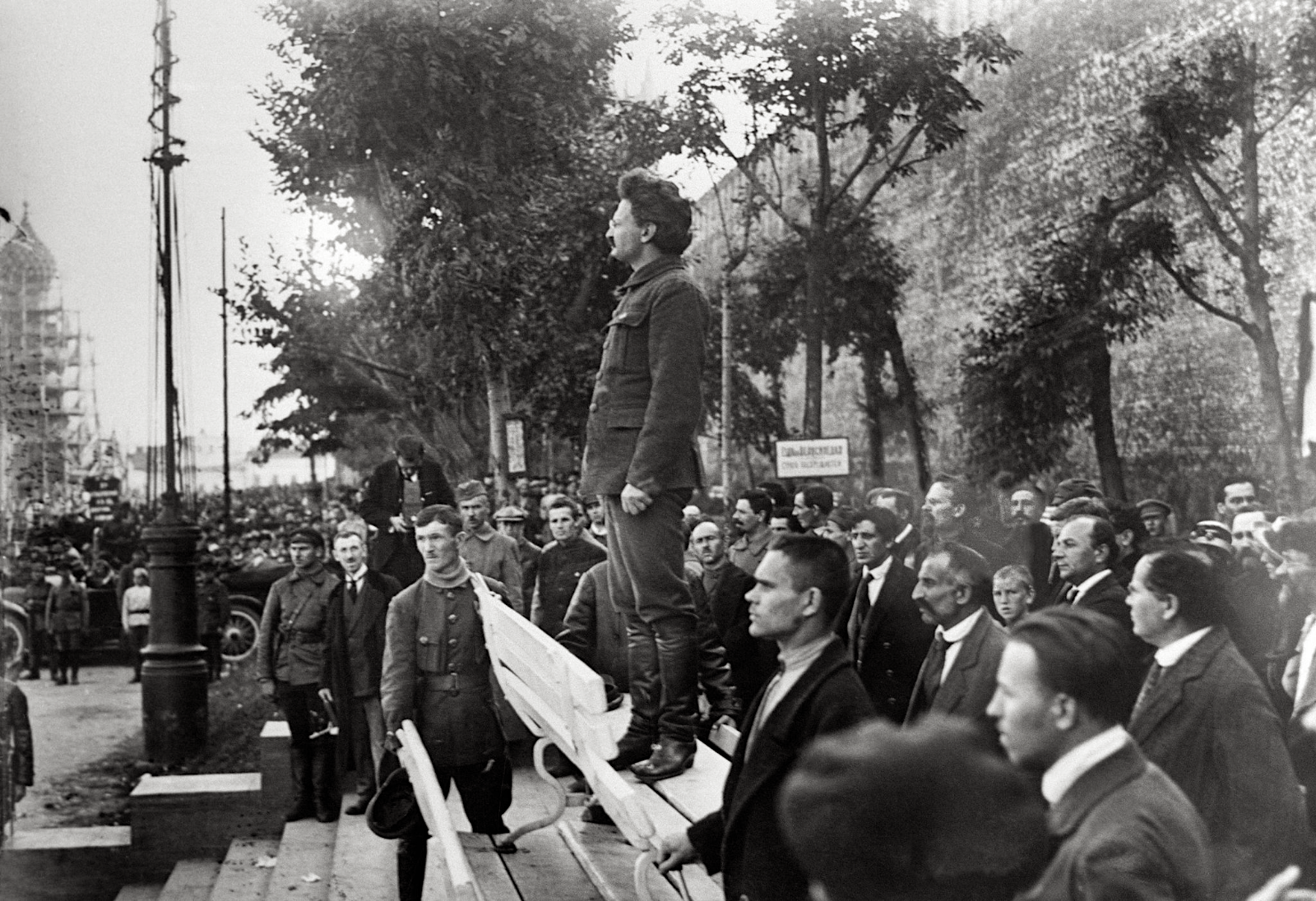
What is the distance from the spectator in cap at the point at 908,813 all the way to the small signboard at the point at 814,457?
10204 millimetres

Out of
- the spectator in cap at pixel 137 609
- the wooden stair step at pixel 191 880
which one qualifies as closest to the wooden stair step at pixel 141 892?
the wooden stair step at pixel 191 880

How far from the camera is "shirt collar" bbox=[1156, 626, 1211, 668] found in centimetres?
268

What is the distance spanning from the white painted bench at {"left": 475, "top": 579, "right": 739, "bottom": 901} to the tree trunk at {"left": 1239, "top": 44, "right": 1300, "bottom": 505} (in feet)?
16.2

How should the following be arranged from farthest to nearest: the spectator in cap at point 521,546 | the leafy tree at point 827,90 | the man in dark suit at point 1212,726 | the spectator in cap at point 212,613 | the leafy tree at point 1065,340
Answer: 1. the spectator in cap at point 212,613
2. the leafy tree at point 1065,340
3. the leafy tree at point 827,90
4. the spectator in cap at point 521,546
5. the man in dark suit at point 1212,726

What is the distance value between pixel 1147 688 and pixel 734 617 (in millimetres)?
3881

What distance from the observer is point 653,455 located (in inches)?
146

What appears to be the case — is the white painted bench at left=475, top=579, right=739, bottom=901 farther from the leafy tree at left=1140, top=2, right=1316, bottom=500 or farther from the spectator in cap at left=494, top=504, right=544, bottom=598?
the leafy tree at left=1140, top=2, right=1316, bottom=500

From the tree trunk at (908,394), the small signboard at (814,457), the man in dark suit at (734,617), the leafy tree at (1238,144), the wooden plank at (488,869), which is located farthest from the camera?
the tree trunk at (908,394)

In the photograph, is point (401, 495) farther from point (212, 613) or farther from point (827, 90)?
point (212, 613)

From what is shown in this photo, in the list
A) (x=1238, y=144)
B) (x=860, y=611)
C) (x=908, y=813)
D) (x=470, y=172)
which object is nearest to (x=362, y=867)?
(x=860, y=611)

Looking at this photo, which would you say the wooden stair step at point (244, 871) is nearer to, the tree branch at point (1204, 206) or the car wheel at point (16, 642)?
the car wheel at point (16, 642)

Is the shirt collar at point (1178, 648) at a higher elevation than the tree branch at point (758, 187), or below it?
below

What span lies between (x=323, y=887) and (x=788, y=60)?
238 inches

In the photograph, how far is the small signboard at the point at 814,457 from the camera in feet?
38.8
